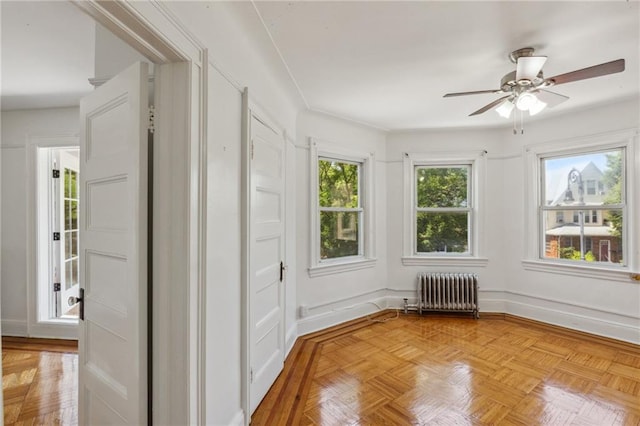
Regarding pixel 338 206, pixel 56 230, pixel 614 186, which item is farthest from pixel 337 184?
pixel 56 230

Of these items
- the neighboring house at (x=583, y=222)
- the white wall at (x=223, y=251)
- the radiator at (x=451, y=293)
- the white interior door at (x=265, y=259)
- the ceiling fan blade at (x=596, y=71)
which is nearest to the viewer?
the white wall at (x=223, y=251)

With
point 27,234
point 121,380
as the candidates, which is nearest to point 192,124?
point 121,380

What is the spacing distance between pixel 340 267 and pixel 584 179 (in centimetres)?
290

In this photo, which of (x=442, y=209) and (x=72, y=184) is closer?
(x=72, y=184)

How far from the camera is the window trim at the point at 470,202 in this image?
4262mm

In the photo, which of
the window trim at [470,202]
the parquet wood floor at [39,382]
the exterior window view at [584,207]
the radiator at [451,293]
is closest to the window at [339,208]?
the window trim at [470,202]

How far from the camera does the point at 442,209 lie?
435cm

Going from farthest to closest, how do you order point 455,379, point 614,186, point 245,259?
1. point 614,186
2. point 455,379
3. point 245,259

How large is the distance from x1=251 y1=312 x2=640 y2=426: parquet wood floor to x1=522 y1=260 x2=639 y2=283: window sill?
64 cm

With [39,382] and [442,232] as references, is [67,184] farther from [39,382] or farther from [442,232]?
[442,232]

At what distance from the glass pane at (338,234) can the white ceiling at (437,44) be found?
1.37 metres

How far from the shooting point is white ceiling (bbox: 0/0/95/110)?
74.0 inches

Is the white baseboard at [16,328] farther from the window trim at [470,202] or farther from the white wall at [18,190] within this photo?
the window trim at [470,202]

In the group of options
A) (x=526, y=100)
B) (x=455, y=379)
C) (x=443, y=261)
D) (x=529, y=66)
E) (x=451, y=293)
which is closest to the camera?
(x=529, y=66)
